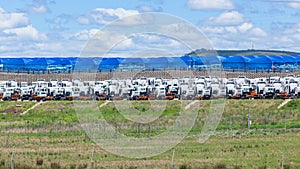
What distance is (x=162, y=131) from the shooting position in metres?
60.5

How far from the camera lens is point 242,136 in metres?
57.8

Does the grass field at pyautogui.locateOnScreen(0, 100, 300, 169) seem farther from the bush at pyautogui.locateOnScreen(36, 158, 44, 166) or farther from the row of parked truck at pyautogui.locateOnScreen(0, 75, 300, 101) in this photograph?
the row of parked truck at pyautogui.locateOnScreen(0, 75, 300, 101)

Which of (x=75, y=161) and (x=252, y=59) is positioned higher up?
(x=252, y=59)

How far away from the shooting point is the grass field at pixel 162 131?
41.0 meters

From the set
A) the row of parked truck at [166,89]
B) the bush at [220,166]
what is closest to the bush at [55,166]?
the bush at [220,166]

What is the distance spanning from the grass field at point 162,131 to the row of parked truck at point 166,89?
4098 mm

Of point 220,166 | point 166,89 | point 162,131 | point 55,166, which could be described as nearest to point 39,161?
point 55,166

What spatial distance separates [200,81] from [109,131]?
39.9m

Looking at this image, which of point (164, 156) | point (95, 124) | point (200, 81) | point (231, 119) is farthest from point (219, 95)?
point (164, 156)

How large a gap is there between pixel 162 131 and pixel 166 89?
36233 millimetres

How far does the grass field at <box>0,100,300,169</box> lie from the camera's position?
41031 mm

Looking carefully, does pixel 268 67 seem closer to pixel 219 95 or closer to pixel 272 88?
pixel 272 88

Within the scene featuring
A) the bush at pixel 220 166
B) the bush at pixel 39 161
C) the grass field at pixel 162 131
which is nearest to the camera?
the bush at pixel 220 166

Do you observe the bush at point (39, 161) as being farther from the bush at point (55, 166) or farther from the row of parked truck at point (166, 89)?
the row of parked truck at point (166, 89)
